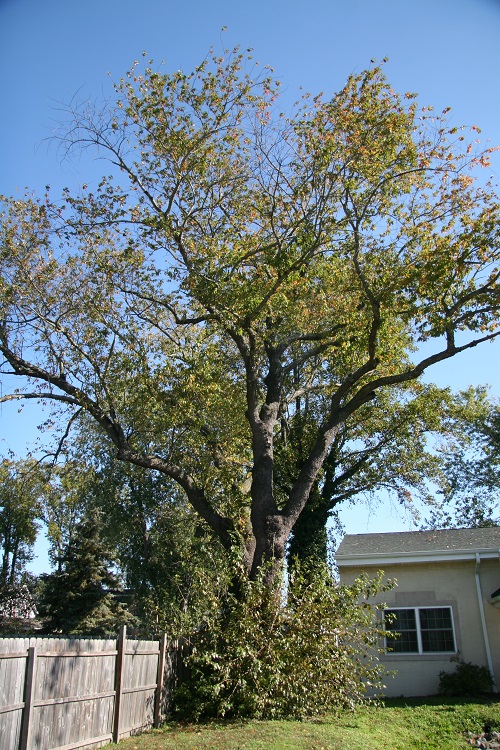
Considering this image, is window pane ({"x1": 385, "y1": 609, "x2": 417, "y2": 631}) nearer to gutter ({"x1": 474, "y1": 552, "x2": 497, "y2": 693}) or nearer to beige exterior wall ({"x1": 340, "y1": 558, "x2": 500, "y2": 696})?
beige exterior wall ({"x1": 340, "y1": 558, "x2": 500, "y2": 696})

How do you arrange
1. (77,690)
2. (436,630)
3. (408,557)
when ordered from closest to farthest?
(77,690) → (436,630) → (408,557)

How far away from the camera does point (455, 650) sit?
1661 centimetres

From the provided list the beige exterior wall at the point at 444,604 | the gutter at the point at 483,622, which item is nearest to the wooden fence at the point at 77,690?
the beige exterior wall at the point at 444,604

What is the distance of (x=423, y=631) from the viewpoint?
17125 millimetres

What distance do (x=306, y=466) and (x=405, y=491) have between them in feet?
34.8

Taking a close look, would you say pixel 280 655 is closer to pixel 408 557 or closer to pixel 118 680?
pixel 118 680

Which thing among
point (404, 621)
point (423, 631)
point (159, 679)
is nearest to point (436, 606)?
point (423, 631)

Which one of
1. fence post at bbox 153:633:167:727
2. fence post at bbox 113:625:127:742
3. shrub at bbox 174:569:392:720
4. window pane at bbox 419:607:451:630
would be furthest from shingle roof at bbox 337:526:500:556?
fence post at bbox 113:625:127:742

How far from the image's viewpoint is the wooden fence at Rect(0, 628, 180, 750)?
7450mm

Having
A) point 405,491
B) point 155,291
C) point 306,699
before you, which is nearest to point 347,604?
point 306,699

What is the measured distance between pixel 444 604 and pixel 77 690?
11376 millimetres

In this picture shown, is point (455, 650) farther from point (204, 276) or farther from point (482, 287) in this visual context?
point (204, 276)

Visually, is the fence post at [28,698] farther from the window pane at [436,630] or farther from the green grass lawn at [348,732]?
the window pane at [436,630]

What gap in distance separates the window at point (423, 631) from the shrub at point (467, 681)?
34.0 inches
